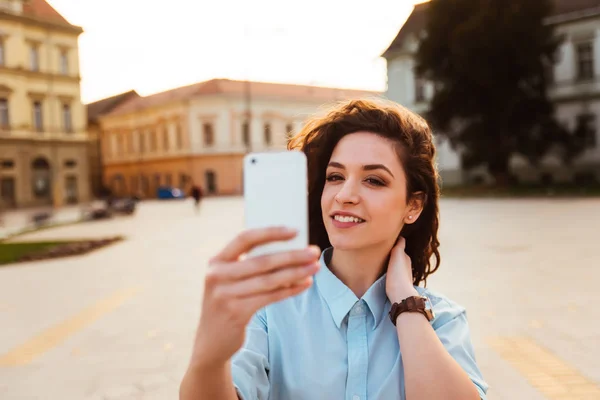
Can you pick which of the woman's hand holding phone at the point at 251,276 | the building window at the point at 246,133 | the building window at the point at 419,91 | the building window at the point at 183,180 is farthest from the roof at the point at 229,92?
A: the woman's hand holding phone at the point at 251,276

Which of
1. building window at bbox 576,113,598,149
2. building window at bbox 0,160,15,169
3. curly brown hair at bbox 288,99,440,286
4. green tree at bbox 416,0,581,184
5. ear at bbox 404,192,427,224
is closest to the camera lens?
curly brown hair at bbox 288,99,440,286

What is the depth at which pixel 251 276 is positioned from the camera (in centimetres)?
125

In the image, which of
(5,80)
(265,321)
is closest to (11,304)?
(265,321)

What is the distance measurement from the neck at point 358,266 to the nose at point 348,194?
33cm

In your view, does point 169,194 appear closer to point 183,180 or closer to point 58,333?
point 183,180

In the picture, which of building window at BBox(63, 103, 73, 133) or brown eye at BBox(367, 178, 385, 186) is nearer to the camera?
brown eye at BBox(367, 178, 385, 186)

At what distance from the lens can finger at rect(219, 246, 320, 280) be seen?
4.02ft

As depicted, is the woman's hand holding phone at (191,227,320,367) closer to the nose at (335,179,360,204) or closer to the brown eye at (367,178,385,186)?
the nose at (335,179,360,204)

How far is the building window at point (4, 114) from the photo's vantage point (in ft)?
136

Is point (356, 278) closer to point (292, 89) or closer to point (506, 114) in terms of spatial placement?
point (506, 114)

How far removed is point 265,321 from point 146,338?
419 cm

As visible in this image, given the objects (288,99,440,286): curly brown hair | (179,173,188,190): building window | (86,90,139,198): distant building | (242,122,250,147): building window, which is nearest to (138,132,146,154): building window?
(86,90,139,198): distant building

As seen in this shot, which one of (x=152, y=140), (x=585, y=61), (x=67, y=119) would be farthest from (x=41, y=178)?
(x=585, y=61)

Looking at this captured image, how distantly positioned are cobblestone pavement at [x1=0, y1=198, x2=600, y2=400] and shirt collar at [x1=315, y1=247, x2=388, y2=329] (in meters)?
2.43
